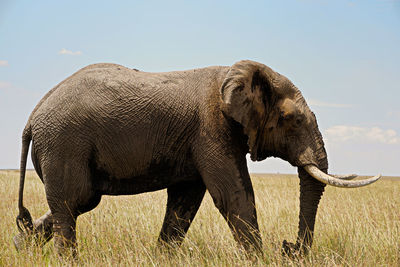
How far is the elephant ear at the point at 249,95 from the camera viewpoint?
5.41 m

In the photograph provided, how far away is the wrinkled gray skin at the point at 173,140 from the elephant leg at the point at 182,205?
58cm

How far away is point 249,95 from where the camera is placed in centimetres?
557

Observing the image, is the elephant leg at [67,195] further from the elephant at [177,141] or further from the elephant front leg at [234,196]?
the elephant front leg at [234,196]

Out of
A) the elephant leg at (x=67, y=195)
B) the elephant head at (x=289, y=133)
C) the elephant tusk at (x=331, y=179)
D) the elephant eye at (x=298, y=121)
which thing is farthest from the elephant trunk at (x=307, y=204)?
the elephant leg at (x=67, y=195)

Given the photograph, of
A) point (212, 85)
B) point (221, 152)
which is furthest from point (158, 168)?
point (212, 85)

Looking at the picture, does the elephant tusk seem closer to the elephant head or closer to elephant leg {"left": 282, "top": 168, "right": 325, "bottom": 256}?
the elephant head

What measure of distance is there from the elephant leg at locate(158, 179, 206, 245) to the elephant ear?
115cm

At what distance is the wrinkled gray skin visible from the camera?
557cm

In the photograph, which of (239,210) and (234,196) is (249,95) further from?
(239,210)

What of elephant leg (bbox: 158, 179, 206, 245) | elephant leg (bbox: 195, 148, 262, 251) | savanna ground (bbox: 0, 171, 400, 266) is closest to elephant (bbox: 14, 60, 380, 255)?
elephant leg (bbox: 195, 148, 262, 251)

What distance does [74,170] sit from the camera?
571 centimetres

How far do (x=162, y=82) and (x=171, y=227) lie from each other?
2115 millimetres

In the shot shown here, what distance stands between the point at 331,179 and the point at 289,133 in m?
0.77

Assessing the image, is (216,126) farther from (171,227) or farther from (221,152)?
(171,227)
